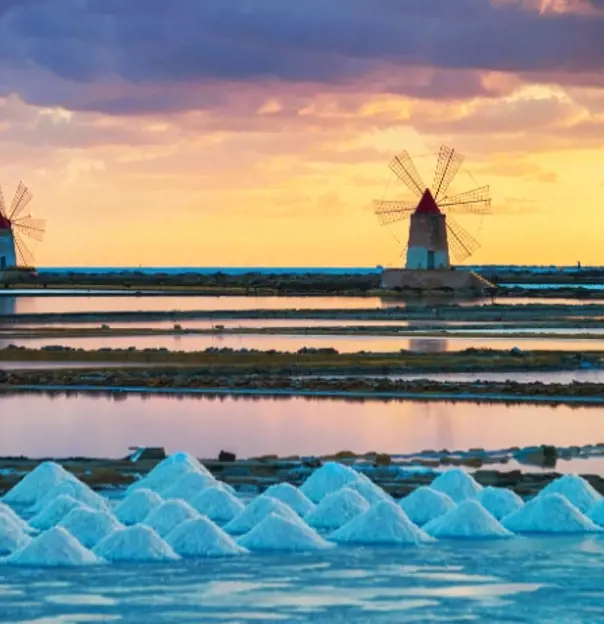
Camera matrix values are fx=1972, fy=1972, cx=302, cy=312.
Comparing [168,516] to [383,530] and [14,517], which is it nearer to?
[14,517]

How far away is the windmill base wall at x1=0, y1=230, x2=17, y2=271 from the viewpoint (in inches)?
3472

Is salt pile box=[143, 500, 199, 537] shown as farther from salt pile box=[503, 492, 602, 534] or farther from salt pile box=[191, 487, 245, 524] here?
salt pile box=[503, 492, 602, 534]

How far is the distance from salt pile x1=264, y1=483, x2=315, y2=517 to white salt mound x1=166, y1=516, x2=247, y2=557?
4.79 ft

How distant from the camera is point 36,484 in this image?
667 inches

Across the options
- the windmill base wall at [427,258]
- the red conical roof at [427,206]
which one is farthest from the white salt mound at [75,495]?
the windmill base wall at [427,258]

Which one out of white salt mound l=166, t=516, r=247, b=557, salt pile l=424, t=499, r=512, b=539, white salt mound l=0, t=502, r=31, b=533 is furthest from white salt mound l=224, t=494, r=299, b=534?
white salt mound l=0, t=502, r=31, b=533

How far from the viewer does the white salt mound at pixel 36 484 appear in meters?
16.8

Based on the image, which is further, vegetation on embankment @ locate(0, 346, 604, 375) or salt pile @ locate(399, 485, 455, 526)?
vegetation on embankment @ locate(0, 346, 604, 375)

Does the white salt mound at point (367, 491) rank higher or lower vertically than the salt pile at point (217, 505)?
higher

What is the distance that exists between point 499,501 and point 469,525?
2.81 feet

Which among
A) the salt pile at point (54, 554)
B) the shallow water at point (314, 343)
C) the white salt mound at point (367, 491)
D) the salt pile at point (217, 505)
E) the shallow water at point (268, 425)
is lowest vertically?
the salt pile at point (54, 554)

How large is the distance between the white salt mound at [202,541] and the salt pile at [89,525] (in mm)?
453

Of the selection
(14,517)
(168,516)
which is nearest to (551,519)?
(168,516)

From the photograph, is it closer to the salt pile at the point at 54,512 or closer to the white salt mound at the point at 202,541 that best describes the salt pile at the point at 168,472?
the salt pile at the point at 54,512
